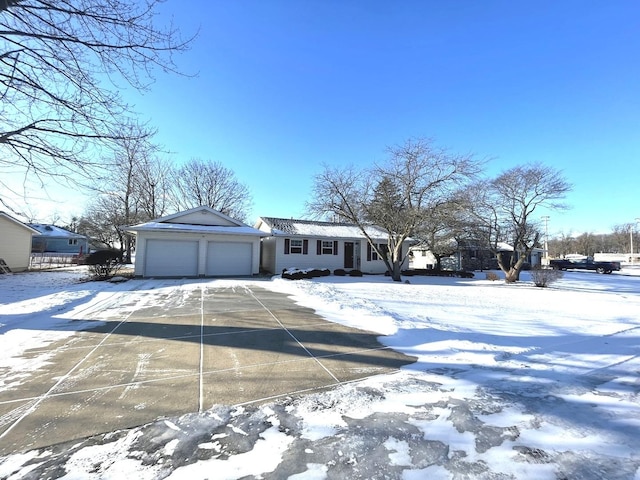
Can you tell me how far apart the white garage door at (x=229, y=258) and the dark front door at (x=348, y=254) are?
701 cm

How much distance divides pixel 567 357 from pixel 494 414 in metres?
2.97

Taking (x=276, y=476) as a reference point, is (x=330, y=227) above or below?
above

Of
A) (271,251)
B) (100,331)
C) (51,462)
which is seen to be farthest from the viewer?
(271,251)

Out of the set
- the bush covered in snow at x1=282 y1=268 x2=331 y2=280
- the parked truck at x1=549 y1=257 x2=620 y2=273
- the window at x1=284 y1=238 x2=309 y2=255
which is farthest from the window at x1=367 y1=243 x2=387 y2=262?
the parked truck at x1=549 y1=257 x2=620 y2=273

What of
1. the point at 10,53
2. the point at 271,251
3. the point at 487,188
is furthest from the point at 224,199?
the point at 10,53

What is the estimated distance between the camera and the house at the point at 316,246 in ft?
62.7

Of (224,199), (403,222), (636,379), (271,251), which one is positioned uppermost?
(224,199)

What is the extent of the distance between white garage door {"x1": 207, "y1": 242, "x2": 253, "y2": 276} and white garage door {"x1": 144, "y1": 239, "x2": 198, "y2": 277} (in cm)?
85

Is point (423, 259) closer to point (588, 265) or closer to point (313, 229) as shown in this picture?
point (313, 229)

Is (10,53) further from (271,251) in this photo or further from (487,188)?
(487,188)

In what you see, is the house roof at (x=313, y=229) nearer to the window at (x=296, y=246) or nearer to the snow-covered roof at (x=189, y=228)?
the window at (x=296, y=246)

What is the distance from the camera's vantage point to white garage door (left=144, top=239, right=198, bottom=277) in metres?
15.3

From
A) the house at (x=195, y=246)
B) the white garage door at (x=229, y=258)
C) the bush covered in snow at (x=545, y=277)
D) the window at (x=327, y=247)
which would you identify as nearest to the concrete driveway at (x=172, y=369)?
the house at (x=195, y=246)

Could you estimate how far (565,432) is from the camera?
2.57 meters
